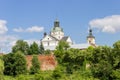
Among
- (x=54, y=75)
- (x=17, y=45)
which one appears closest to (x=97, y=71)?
(x=54, y=75)

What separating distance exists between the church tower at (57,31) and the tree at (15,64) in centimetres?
6618

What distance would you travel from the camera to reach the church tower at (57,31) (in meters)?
120

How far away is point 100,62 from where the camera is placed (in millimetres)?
49562

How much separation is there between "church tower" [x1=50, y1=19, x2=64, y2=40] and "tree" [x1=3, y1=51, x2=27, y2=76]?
2606 inches

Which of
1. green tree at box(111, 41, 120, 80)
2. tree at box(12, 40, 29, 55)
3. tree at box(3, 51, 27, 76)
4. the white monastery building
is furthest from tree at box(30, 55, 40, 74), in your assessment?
the white monastery building

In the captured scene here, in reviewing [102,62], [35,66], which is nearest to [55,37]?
[35,66]

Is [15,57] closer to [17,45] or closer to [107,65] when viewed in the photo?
[107,65]

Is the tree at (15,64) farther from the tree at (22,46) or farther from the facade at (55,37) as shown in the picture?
the facade at (55,37)

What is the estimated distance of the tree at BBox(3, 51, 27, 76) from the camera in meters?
51.4

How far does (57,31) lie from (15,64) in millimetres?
69269

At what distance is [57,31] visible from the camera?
4737 inches

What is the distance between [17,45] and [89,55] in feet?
101

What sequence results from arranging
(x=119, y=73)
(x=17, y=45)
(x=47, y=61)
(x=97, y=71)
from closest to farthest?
(x=119, y=73)
(x=97, y=71)
(x=47, y=61)
(x=17, y=45)

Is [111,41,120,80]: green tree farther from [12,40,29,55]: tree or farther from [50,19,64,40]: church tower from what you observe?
[50,19,64,40]: church tower
